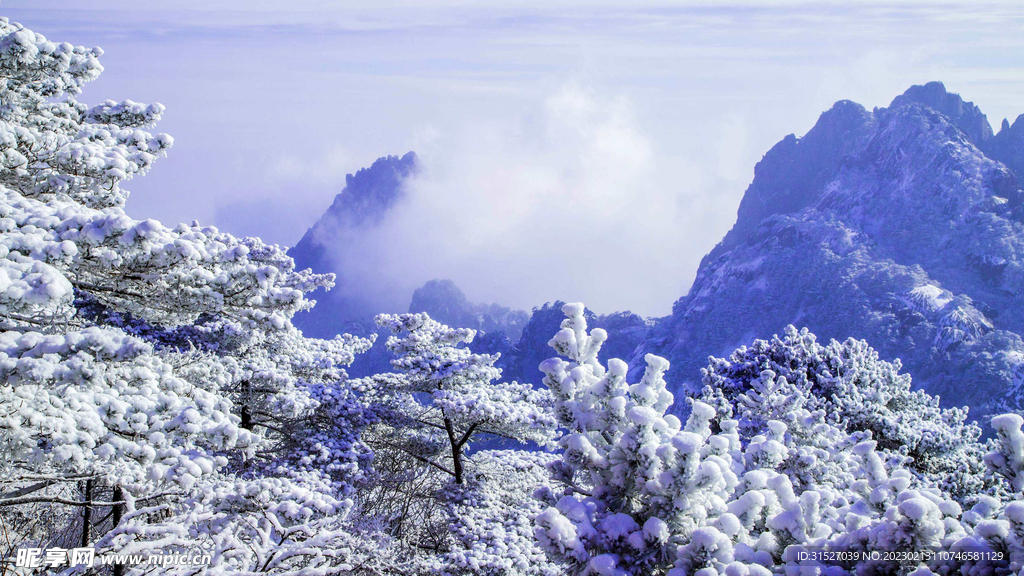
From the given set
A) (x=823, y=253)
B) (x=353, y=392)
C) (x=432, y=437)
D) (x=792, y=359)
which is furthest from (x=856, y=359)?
(x=823, y=253)

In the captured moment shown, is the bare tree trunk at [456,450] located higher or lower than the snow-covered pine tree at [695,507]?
higher

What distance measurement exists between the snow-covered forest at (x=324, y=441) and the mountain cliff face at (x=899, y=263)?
42599mm

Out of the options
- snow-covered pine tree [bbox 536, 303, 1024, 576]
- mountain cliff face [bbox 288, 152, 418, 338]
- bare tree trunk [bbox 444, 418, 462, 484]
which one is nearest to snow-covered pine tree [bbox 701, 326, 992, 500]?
bare tree trunk [bbox 444, 418, 462, 484]

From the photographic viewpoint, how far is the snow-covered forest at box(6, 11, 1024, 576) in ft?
11.4

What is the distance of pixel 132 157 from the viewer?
6.59 meters

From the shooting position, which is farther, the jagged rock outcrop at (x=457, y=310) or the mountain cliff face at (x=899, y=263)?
the jagged rock outcrop at (x=457, y=310)

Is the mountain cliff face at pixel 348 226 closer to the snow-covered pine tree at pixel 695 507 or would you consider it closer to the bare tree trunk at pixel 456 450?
the bare tree trunk at pixel 456 450

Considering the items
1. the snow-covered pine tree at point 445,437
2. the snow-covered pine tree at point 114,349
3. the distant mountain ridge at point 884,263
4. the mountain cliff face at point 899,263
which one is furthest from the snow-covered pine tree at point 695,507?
the mountain cliff face at point 899,263

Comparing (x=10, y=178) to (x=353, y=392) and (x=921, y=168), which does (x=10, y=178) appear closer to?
(x=353, y=392)

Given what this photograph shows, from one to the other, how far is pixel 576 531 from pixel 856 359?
1372 centimetres

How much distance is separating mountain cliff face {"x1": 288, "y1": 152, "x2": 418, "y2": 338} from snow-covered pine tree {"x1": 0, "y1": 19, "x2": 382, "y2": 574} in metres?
108

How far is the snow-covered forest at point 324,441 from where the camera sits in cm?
348

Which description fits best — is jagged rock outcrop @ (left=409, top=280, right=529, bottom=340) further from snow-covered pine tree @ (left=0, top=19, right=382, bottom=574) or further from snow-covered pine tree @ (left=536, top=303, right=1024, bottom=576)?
snow-covered pine tree @ (left=536, top=303, right=1024, bottom=576)

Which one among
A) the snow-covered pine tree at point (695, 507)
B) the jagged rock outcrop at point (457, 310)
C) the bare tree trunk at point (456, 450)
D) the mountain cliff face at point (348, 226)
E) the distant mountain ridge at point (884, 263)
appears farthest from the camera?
the mountain cliff face at point (348, 226)
